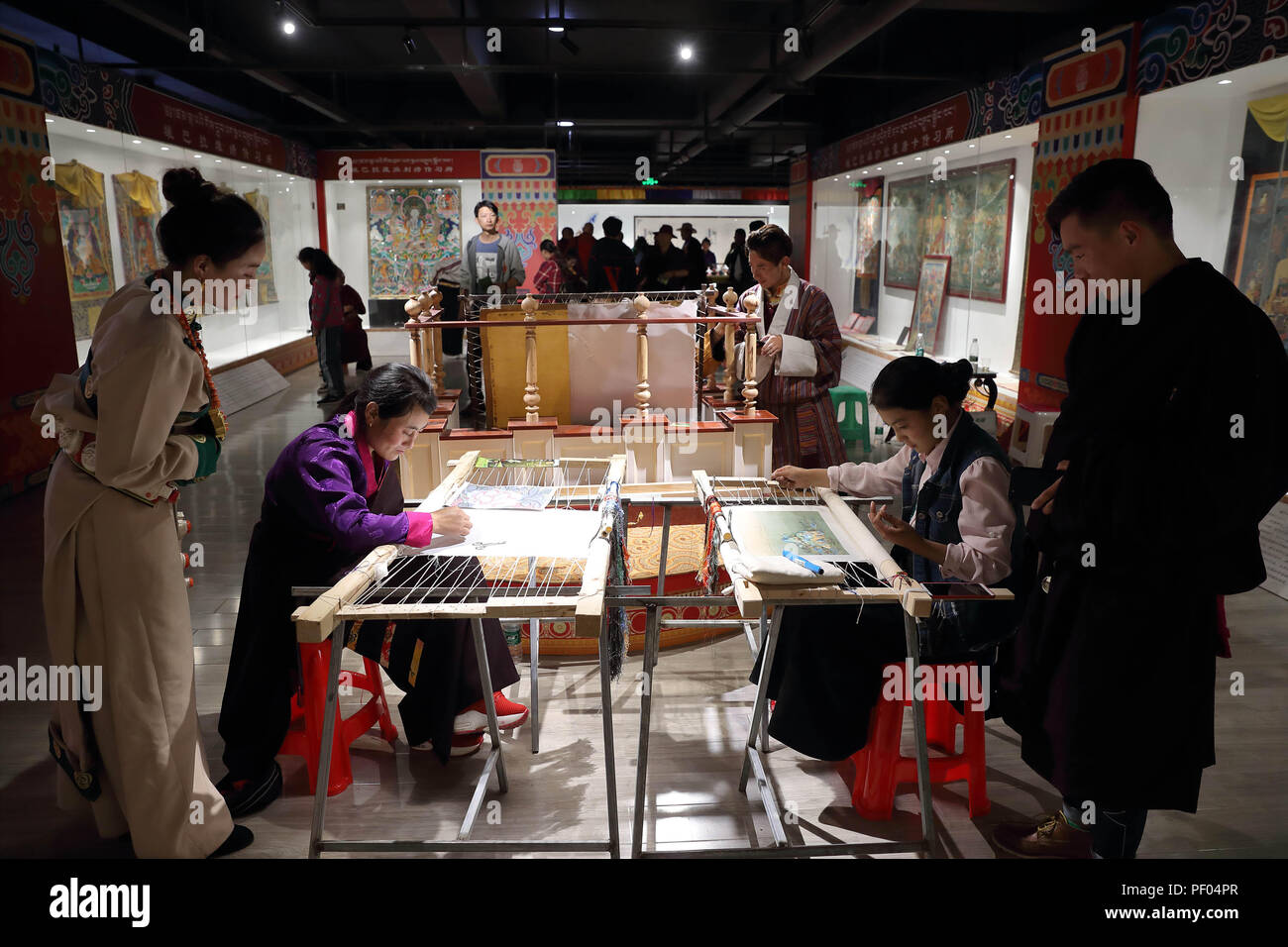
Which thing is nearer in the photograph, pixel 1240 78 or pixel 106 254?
pixel 1240 78

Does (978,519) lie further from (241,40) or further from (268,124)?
(268,124)

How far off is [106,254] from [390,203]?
4.83 metres

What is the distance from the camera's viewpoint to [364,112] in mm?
11023

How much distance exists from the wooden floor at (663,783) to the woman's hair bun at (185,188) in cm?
146

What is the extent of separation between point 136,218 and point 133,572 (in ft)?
20.7

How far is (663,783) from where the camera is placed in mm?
2572

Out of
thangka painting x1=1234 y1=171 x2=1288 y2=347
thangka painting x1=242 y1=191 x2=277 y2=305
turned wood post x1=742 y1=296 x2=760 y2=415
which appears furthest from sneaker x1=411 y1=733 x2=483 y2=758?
thangka painting x1=242 y1=191 x2=277 y2=305

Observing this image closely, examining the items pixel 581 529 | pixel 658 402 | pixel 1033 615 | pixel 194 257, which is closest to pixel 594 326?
pixel 658 402

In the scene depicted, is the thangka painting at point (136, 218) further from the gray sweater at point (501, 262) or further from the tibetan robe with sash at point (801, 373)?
the tibetan robe with sash at point (801, 373)

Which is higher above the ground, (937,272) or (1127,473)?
(937,272)

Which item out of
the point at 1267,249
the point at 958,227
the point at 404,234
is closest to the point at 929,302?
the point at 958,227

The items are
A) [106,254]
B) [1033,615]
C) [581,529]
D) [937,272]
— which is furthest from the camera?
[937,272]

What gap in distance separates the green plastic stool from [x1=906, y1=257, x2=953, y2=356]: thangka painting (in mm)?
1484

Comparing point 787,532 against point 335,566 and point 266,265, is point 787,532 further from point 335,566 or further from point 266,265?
point 266,265
